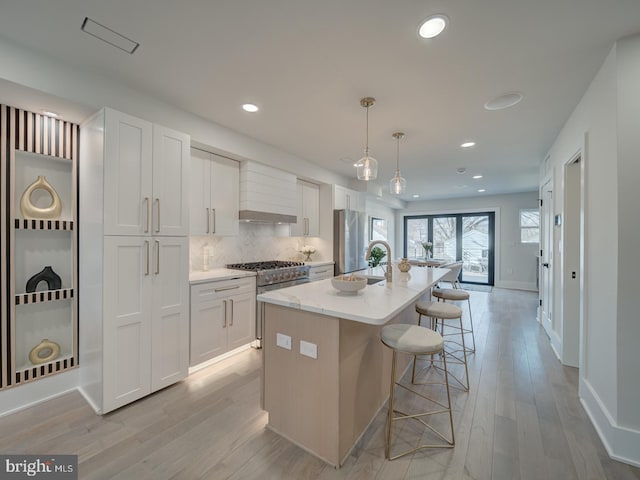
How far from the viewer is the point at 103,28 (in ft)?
5.32

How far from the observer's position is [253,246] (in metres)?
4.01

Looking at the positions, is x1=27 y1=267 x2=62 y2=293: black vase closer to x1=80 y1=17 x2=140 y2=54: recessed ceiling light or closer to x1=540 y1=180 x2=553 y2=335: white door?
x1=80 y1=17 x2=140 y2=54: recessed ceiling light

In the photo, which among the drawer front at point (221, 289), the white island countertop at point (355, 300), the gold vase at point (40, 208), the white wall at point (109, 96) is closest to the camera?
the white island countertop at point (355, 300)

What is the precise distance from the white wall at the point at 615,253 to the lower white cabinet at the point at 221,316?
3.05 m

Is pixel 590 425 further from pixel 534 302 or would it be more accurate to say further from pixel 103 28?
pixel 534 302

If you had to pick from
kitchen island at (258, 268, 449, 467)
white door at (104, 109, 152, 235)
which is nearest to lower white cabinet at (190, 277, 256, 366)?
white door at (104, 109, 152, 235)

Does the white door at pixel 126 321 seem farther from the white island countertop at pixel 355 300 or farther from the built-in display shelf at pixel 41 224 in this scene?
the white island countertop at pixel 355 300

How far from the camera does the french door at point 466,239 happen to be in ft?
25.7

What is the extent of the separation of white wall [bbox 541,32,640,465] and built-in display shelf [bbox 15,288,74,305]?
4.06 meters

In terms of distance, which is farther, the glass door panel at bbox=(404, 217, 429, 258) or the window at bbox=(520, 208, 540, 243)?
the glass door panel at bbox=(404, 217, 429, 258)

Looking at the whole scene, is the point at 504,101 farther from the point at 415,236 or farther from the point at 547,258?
the point at 415,236

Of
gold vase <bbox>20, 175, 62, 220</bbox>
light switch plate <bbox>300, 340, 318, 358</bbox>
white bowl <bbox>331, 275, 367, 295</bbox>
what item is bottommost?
light switch plate <bbox>300, 340, 318, 358</bbox>

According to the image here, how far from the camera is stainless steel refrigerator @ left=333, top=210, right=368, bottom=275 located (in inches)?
187

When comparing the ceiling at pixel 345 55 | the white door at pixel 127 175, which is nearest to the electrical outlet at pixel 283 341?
the white door at pixel 127 175
